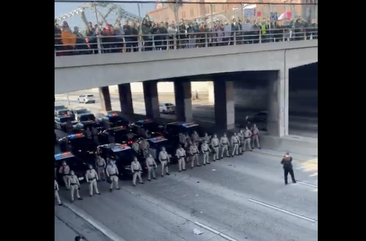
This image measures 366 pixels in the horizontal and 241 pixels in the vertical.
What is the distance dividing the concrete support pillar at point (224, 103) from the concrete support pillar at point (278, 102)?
16.7ft

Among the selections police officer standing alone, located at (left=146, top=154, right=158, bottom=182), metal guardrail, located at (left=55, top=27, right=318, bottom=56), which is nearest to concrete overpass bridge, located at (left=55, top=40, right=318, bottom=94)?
metal guardrail, located at (left=55, top=27, right=318, bottom=56)

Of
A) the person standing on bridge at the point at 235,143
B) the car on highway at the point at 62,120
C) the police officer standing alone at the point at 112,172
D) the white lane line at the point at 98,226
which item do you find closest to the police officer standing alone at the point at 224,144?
the person standing on bridge at the point at 235,143

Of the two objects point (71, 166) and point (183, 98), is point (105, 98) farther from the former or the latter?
point (71, 166)

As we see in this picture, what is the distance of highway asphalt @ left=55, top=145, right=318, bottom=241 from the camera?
10.8 metres

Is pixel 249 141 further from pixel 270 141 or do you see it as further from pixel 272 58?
pixel 272 58

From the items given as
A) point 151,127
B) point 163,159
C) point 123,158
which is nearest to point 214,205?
point 163,159

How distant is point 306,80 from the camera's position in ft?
127

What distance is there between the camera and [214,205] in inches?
504

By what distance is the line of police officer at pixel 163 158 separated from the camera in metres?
14.4

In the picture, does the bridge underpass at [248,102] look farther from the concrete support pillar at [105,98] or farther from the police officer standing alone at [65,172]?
the police officer standing alone at [65,172]

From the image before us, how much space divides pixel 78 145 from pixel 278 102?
1174 centimetres

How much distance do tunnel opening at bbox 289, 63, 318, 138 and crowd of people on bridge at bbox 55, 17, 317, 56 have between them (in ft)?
24.5

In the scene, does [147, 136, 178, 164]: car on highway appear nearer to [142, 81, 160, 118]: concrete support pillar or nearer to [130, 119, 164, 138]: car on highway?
[130, 119, 164, 138]: car on highway

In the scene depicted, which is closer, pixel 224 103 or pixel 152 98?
pixel 224 103
